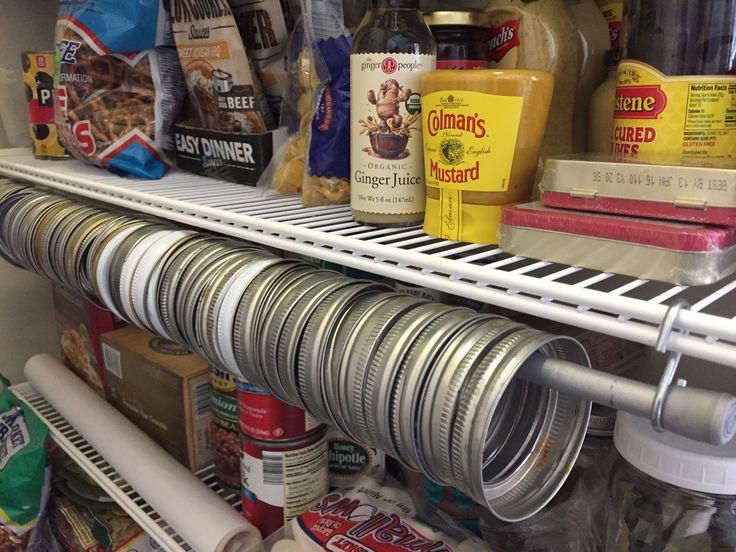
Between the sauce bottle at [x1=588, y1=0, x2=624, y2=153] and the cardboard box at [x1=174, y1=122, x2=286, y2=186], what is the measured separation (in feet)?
1.33

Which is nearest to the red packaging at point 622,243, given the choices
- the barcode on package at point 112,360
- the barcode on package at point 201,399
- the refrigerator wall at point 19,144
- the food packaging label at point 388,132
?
the food packaging label at point 388,132

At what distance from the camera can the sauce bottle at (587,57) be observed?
26.4 inches

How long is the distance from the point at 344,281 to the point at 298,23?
16.8 inches

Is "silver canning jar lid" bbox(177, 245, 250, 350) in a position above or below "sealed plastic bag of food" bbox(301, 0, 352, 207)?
below

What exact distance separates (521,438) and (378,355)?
0.15 m

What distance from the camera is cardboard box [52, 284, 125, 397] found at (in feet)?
3.97

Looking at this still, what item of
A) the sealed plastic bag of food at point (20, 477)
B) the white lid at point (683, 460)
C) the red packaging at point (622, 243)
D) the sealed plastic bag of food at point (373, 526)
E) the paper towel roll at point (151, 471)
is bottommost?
the sealed plastic bag of food at point (20, 477)

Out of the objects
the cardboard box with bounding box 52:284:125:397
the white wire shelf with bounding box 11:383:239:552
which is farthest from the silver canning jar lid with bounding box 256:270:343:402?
the cardboard box with bounding box 52:284:125:397

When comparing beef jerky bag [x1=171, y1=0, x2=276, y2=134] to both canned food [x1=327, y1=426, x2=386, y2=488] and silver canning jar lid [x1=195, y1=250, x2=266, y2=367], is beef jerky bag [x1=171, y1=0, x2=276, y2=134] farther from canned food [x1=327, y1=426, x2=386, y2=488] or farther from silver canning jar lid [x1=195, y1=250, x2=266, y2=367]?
canned food [x1=327, y1=426, x2=386, y2=488]

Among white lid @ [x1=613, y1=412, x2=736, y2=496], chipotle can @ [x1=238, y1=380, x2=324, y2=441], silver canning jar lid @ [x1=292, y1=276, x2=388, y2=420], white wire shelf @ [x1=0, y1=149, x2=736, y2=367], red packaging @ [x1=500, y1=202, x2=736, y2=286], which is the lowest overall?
chipotle can @ [x1=238, y1=380, x2=324, y2=441]

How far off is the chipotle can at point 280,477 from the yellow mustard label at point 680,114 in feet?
1.74

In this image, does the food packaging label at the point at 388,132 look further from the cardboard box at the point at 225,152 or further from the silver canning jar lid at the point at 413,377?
the cardboard box at the point at 225,152

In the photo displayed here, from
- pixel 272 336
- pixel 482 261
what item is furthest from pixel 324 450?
pixel 482 261

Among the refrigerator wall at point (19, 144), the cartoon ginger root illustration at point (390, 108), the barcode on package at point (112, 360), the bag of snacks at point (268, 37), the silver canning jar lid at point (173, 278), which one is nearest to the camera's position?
the cartoon ginger root illustration at point (390, 108)
